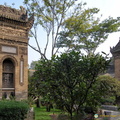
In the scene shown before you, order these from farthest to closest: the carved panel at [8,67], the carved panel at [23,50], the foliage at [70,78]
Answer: the carved panel at [23,50] → the carved panel at [8,67] → the foliage at [70,78]

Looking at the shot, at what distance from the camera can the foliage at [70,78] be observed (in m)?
6.46

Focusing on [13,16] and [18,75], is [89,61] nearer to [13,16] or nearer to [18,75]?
[18,75]

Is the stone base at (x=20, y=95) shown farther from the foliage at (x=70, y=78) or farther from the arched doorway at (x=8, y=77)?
the foliage at (x=70, y=78)

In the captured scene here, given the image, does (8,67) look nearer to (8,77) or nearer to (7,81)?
(8,77)

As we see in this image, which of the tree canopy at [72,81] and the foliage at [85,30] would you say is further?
the foliage at [85,30]

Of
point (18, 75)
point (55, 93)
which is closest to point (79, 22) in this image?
point (18, 75)

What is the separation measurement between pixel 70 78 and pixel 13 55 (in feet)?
34.7

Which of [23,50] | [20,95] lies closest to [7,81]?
[20,95]

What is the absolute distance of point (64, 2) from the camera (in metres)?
18.6

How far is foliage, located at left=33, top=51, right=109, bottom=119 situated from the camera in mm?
6461

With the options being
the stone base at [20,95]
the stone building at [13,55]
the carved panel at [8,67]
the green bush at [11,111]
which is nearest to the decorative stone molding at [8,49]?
the stone building at [13,55]

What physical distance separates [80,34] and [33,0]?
608 cm

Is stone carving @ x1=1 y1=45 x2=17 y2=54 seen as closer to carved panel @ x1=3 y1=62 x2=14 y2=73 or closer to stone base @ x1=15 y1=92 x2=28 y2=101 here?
carved panel @ x1=3 y1=62 x2=14 y2=73

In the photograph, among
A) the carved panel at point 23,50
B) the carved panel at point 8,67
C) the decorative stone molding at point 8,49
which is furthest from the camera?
the carved panel at point 23,50
